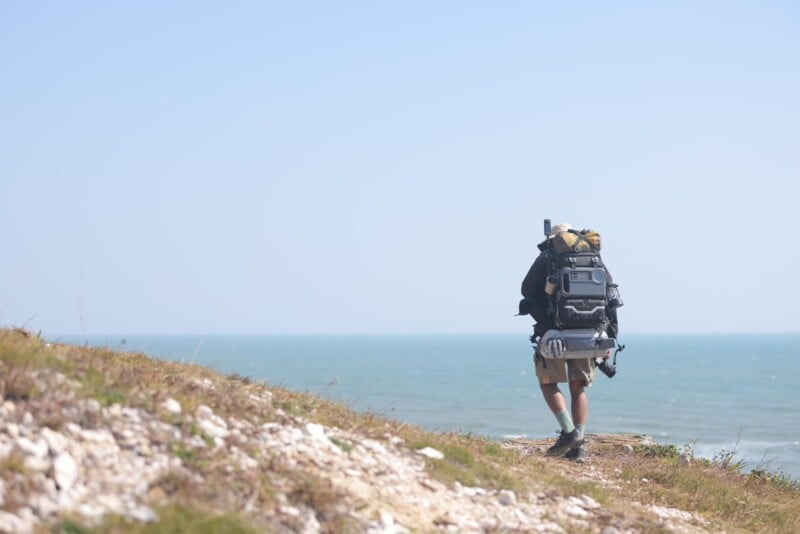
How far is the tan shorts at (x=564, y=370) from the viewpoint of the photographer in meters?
11.9

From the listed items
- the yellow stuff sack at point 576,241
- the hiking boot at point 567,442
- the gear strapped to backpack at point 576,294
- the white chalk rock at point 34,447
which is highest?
the yellow stuff sack at point 576,241

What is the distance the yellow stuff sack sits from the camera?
1152 centimetres

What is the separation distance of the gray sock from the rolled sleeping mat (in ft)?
2.71

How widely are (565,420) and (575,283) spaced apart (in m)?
1.98

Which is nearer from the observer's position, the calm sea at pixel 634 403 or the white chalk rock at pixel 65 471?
the white chalk rock at pixel 65 471

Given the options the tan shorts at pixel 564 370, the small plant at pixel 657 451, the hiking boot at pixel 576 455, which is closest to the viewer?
the tan shorts at pixel 564 370

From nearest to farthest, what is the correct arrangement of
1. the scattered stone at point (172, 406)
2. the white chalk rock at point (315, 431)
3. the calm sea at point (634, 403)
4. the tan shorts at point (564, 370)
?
the scattered stone at point (172, 406), the white chalk rock at point (315, 431), the tan shorts at point (564, 370), the calm sea at point (634, 403)

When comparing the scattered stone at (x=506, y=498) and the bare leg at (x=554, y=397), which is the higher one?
the bare leg at (x=554, y=397)

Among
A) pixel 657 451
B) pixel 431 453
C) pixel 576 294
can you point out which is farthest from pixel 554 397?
pixel 431 453

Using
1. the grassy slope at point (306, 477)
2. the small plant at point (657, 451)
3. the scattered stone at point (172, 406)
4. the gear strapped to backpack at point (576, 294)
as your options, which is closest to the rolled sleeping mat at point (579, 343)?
the gear strapped to backpack at point (576, 294)

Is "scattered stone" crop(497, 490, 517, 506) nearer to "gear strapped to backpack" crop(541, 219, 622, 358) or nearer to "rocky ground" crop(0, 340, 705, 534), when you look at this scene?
"rocky ground" crop(0, 340, 705, 534)

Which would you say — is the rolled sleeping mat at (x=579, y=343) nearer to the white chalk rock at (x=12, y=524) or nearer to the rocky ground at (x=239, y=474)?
the rocky ground at (x=239, y=474)

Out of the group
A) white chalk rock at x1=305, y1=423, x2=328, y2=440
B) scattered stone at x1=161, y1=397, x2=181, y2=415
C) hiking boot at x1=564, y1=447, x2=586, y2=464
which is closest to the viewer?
scattered stone at x1=161, y1=397, x2=181, y2=415

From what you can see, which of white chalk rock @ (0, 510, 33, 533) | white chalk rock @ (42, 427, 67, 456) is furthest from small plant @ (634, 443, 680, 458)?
white chalk rock @ (0, 510, 33, 533)
